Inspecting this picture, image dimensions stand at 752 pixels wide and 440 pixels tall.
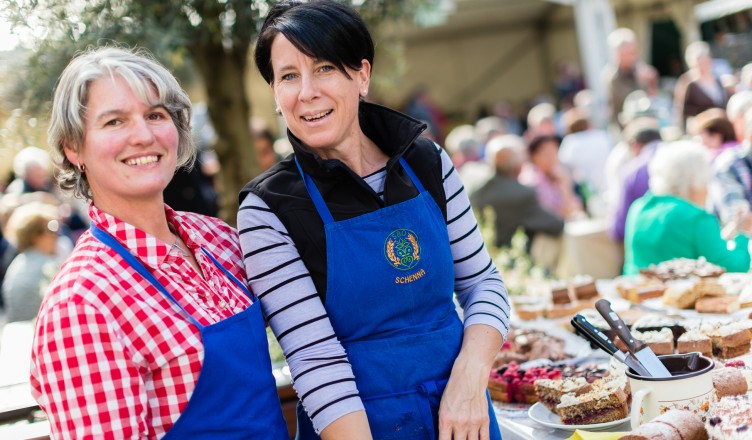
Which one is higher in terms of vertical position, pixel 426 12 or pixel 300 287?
pixel 426 12

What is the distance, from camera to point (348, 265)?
1777 mm

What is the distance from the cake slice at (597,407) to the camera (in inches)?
80.5

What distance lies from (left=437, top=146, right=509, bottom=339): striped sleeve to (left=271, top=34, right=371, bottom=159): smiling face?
→ 0.98 feet

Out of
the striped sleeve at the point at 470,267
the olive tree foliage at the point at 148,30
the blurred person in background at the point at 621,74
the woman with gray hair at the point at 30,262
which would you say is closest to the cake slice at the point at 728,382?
the striped sleeve at the point at 470,267

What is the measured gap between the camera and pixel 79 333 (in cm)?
146

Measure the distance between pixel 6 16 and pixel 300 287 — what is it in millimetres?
1962

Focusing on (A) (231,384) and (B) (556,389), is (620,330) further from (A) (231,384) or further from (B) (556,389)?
(A) (231,384)

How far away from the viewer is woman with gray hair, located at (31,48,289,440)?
1.47 meters

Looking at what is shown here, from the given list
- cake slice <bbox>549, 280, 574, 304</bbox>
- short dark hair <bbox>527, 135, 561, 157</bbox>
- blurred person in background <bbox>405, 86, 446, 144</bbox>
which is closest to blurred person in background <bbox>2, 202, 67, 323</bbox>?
cake slice <bbox>549, 280, 574, 304</bbox>

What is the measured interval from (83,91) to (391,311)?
82 cm

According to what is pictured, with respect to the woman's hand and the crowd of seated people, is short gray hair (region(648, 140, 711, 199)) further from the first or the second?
the woman's hand

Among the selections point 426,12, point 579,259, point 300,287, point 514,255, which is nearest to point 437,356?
point 300,287

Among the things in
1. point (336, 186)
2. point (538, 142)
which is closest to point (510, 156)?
point (538, 142)

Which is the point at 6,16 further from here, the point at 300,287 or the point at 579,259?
the point at 579,259
